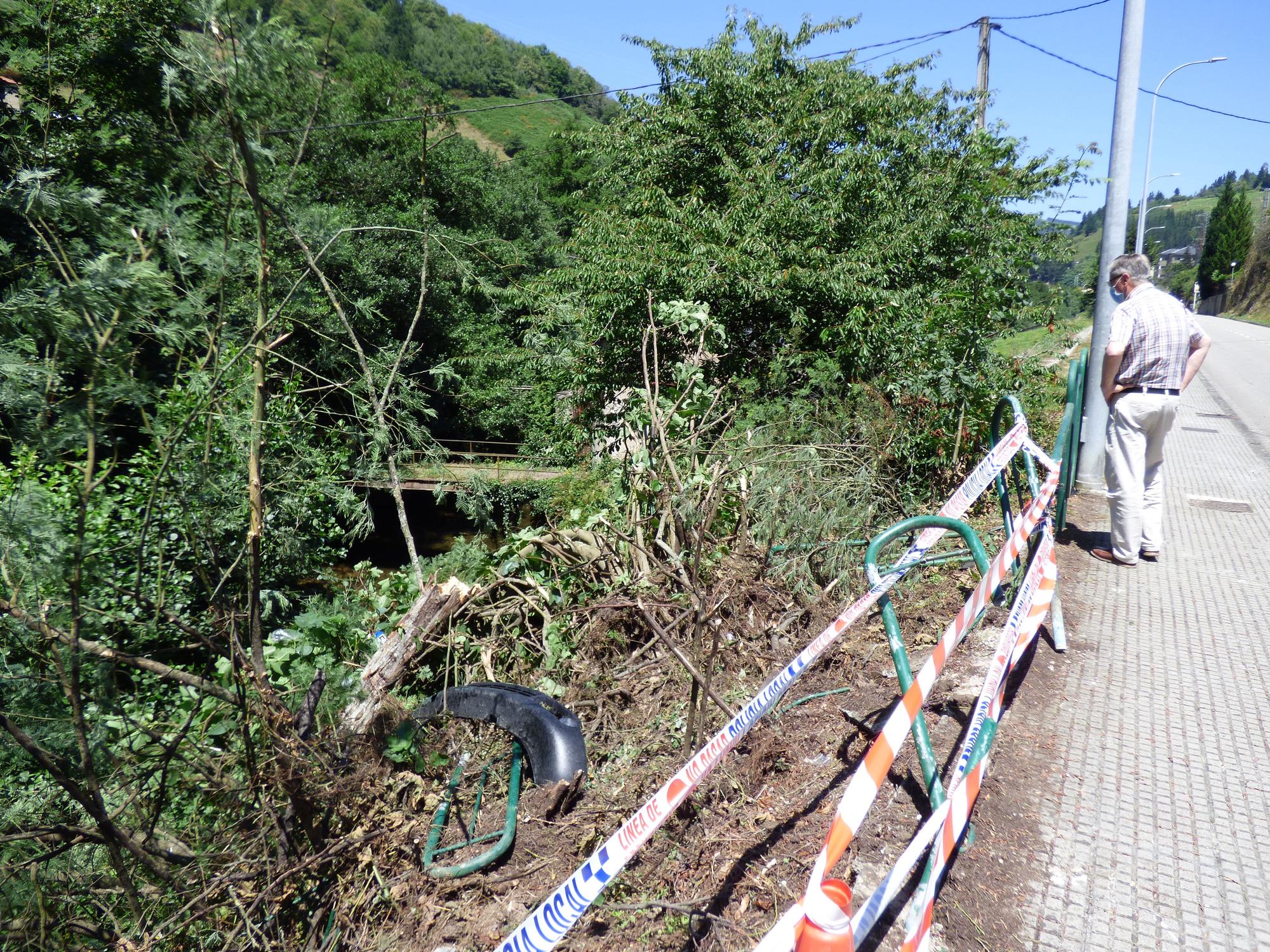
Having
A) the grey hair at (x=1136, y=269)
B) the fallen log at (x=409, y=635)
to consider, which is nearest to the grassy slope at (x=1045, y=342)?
the grey hair at (x=1136, y=269)

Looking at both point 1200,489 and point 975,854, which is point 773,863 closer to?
point 975,854

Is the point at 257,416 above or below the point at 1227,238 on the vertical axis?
below

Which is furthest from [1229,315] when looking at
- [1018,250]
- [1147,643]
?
[1147,643]

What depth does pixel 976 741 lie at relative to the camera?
8.59ft

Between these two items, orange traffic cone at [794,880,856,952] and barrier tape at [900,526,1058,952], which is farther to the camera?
barrier tape at [900,526,1058,952]

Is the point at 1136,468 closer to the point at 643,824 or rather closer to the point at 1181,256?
the point at 643,824

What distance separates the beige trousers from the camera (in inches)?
185

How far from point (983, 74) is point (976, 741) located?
15.4 metres

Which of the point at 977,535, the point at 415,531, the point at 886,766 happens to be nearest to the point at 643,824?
the point at 886,766

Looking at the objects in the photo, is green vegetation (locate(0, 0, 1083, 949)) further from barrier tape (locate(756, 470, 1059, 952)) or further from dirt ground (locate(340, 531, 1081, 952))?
barrier tape (locate(756, 470, 1059, 952))

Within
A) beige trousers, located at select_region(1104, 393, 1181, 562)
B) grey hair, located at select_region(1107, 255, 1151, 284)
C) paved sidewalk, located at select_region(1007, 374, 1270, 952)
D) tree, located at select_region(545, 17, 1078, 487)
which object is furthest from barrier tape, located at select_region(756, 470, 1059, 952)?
tree, located at select_region(545, 17, 1078, 487)

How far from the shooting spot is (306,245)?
2.80m

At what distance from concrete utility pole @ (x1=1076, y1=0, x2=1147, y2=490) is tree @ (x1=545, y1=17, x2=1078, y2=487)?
0.81m

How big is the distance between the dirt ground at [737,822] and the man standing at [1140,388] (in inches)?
52.7
